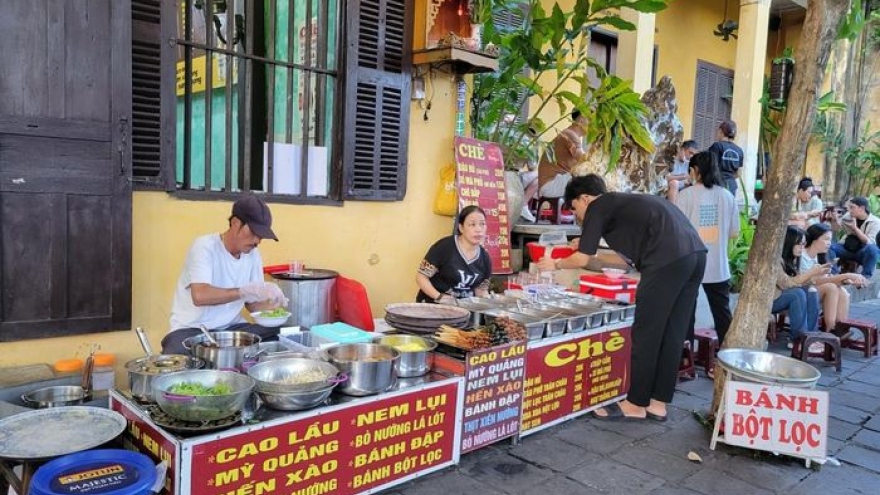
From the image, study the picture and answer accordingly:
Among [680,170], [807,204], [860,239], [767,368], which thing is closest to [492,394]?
[767,368]

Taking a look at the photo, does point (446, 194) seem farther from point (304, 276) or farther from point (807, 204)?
point (807, 204)

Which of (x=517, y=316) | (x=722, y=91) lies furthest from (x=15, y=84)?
(x=722, y=91)

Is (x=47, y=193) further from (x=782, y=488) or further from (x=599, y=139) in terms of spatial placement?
(x=599, y=139)

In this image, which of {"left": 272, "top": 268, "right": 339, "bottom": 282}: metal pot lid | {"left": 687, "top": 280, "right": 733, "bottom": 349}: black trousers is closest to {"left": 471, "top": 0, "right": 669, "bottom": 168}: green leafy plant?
{"left": 687, "top": 280, "right": 733, "bottom": 349}: black trousers

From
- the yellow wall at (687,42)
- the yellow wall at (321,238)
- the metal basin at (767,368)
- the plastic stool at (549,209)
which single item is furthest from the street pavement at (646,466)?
the yellow wall at (687,42)

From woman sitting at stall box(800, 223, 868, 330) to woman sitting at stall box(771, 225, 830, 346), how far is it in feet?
0.64

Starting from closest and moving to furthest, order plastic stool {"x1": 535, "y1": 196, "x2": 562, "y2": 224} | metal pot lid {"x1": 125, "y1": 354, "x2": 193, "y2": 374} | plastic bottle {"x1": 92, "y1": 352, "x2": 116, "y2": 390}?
1. metal pot lid {"x1": 125, "y1": 354, "x2": 193, "y2": 374}
2. plastic bottle {"x1": 92, "y1": 352, "x2": 116, "y2": 390}
3. plastic stool {"x1": 535, "y1": 196, "x2": 562, "y2": 224}

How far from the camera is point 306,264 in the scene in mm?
4703

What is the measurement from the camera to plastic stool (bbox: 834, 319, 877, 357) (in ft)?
21.1

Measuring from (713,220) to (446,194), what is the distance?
2339mm

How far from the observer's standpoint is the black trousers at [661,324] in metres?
4.04

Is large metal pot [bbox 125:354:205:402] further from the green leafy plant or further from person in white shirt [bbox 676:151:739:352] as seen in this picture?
person in white shirt [bbox 676:151:739:352]

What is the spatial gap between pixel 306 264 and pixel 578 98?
3010mm

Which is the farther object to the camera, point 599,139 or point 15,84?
point 599,139
